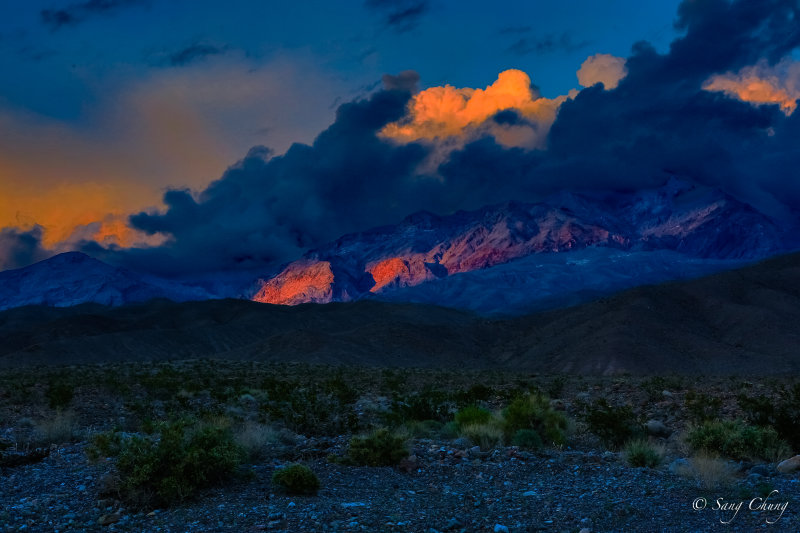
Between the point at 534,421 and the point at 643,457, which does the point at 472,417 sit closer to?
the point at 534,421

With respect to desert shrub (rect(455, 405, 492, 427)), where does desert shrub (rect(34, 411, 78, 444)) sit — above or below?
above

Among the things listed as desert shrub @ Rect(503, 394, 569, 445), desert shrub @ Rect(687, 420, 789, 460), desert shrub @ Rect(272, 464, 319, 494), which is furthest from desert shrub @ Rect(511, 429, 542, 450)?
desert shrub @ Rect(272, 464, 319, 494)

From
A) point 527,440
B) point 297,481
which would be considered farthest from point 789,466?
point 297,481

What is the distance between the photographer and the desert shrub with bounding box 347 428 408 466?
14.7 m

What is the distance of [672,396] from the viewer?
3069cm

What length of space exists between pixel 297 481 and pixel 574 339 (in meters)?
A: 91.2

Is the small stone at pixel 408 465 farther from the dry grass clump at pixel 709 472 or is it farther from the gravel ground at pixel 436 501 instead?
the dry grass clump at pixel 709 472

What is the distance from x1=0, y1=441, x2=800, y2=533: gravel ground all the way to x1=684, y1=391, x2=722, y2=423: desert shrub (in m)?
9.76

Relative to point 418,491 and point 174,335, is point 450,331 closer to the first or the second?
point 174,335

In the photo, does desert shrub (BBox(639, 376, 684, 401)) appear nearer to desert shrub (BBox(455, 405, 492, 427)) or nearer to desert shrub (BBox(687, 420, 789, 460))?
desert shrub (BBox(455, 405, 492, 427))

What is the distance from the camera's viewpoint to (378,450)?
586 inches

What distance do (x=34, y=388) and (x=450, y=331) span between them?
89.5 metres

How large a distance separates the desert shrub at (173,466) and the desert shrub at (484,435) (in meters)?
6.73

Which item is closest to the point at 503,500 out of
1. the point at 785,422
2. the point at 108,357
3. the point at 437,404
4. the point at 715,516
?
the point at 715,516
